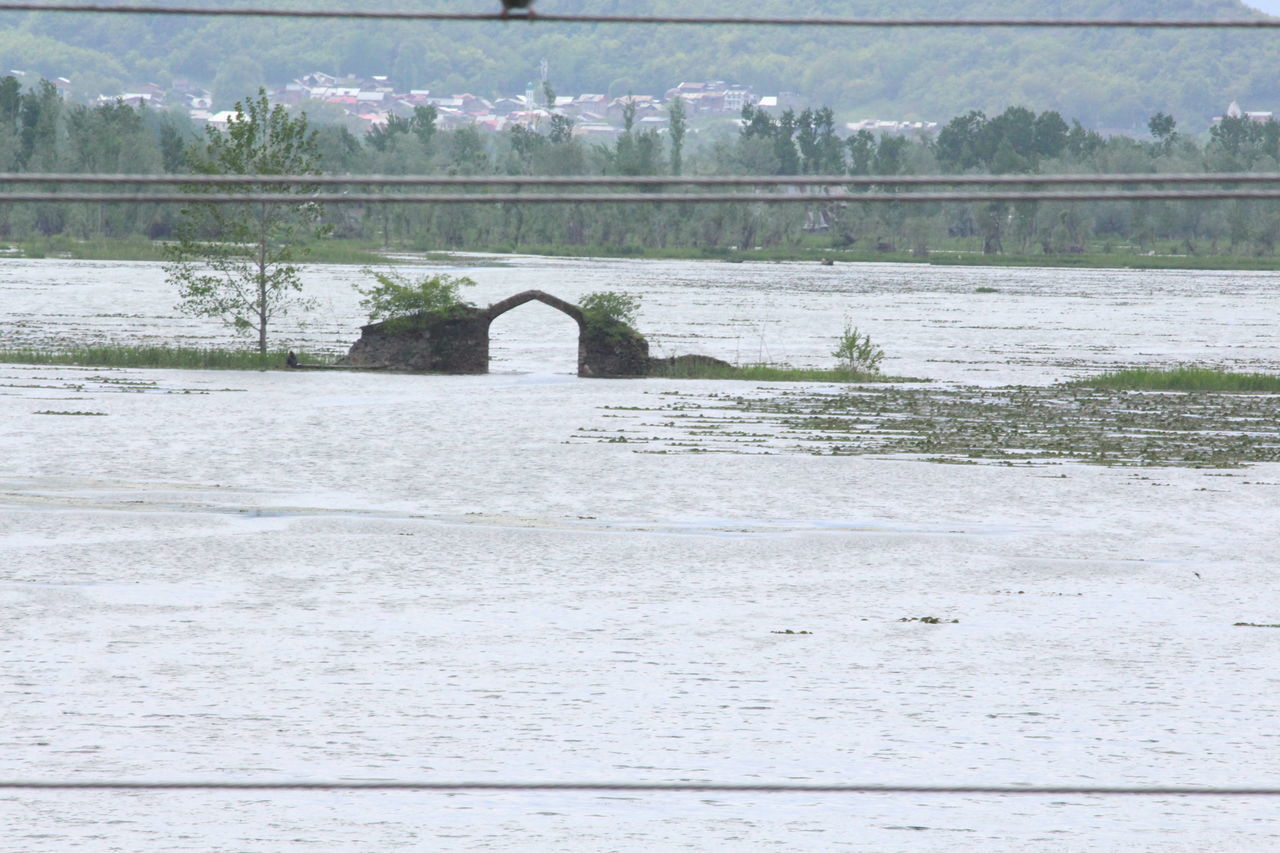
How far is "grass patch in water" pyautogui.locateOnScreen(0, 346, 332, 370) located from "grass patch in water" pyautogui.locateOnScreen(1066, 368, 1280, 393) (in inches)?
1162

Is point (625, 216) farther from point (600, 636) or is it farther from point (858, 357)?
point (600, 636)

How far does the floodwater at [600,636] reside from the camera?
16.0 meters

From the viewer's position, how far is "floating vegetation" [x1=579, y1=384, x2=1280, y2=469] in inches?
1505

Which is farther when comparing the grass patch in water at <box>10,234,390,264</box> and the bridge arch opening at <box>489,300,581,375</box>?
the grass patch in water at <box>10,234,390,264</box>

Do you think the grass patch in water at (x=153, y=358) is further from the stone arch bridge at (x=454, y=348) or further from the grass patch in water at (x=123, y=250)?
the grass patch in water at (x=123, y=250)

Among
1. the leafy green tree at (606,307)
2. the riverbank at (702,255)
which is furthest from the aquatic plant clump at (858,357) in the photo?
the riverbank at (702,255)

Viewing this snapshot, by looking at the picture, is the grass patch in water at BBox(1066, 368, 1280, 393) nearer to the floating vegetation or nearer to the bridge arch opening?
the floating vegetation

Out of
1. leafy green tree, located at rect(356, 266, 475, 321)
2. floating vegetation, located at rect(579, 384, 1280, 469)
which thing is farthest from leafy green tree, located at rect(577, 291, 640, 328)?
leafy green tree, located at rect(356, 266, 475, 321)

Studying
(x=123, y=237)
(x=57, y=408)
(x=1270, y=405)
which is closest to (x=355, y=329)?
(x=57, y=408)

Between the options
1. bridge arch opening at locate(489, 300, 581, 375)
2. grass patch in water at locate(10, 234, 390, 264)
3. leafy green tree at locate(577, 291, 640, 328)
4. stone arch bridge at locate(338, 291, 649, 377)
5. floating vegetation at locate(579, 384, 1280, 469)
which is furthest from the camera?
grass patch in water at locate(10, 234, 390, 264)

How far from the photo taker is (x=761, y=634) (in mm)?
23094

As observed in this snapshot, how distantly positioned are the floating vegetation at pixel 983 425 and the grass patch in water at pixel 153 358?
54.1 ft

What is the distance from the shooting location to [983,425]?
1695 inches

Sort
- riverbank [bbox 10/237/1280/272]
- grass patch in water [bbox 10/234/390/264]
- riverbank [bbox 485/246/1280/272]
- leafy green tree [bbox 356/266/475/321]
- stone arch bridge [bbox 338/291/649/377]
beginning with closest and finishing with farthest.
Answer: leafy green tree [bbox 356/266/475/321] < stone arch bridge [bbox 338/291/649/377] < grass patch in water [bbox 10/234/390/264] < riverbank [bbox 10/237/1280/272] < riverbank [bbox 485/246/1280/272]
